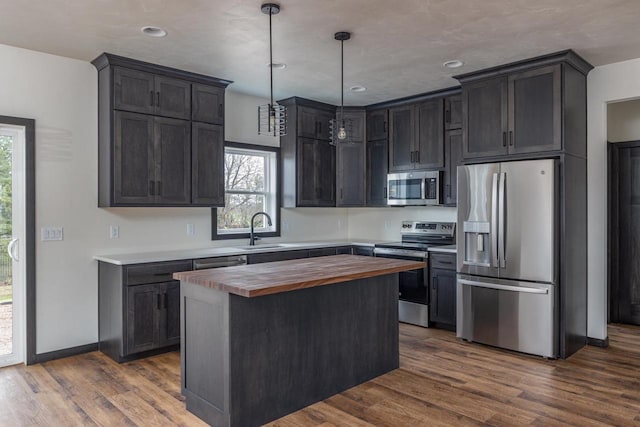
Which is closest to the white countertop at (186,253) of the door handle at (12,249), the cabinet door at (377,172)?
the door handle at (12,249)

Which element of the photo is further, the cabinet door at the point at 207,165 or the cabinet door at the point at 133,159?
the cabinet door at the point at 207,165

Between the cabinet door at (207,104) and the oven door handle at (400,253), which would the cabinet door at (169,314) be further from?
the oven door handle at (400,253)

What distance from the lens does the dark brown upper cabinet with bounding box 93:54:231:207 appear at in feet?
13.0

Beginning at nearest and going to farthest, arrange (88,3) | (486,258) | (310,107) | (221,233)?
(88,3) → (486,258) → (221,233) → (310,107)

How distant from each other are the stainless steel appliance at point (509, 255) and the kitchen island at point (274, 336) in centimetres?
113

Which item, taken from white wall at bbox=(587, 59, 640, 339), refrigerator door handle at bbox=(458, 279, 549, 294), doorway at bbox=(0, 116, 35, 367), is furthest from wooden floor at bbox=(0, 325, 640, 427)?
refrigerator door handle at bbox=(458, 279, 549, 294)

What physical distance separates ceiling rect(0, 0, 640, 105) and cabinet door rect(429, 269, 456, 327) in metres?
2.04

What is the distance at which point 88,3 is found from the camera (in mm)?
2889

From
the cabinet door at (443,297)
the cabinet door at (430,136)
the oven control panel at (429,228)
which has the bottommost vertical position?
the cabinet door at (443,297)

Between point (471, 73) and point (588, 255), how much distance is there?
6.68ft

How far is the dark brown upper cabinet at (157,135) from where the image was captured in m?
3.97

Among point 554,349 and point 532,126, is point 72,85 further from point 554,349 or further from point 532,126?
point 554,349

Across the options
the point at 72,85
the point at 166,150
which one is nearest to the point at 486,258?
the point at 166,150

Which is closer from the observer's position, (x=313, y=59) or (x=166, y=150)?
(x=313, y=59)
